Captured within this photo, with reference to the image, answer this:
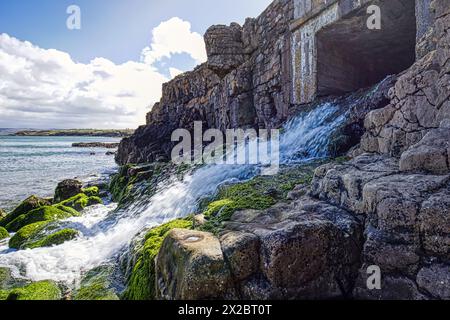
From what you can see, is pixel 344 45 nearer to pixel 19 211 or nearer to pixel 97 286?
pixel 97 286

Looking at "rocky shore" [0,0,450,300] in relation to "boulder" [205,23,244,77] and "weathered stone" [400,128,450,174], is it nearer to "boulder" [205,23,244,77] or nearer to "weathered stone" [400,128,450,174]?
Result: "weathered stone" [400,128,450,174]

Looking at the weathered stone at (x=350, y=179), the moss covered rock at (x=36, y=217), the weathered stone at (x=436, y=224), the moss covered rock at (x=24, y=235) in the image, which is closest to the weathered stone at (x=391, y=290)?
the weathered stone at (x=436, y=224)

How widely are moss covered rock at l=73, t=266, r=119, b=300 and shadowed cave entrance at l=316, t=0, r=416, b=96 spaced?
10872mm

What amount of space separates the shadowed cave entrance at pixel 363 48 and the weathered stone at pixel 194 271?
34.2 ft

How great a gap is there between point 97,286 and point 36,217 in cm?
812

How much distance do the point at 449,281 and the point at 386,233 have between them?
74 cm

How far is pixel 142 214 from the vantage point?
1008 centimetres

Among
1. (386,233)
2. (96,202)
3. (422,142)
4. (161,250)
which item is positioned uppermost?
(422,142)

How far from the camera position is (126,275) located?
19.2ft

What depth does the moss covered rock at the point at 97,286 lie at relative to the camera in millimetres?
5207

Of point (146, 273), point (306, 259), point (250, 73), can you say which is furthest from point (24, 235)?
point (250, 73)

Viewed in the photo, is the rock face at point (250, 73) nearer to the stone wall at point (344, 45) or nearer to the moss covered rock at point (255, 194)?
the stone wall at point (344, 45)
